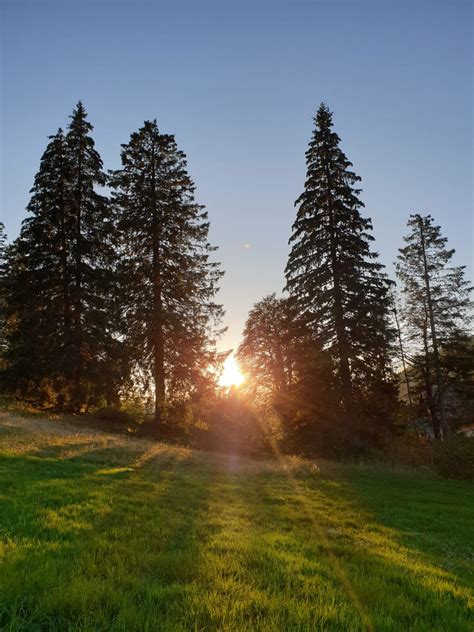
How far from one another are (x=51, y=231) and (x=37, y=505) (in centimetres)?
2349

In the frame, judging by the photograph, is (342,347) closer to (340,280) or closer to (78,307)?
(340,280)

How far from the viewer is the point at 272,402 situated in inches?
1039

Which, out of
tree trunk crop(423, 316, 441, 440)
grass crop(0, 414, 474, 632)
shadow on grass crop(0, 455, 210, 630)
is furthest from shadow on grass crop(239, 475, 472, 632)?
tree trunk crop(423, 316, 441, 440)

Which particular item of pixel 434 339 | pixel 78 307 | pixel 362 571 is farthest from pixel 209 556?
pixel 434 339

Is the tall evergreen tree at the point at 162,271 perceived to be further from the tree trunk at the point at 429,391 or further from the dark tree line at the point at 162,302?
the tree trunk at the point at 429,391

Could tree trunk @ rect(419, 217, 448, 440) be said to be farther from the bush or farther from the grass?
the grass

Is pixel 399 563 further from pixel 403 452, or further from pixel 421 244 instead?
pixel 421 244

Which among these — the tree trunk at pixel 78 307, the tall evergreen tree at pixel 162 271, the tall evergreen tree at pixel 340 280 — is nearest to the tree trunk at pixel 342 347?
the tall evergreen tree at pixel 340 280

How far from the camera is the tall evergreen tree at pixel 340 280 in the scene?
73.4ft

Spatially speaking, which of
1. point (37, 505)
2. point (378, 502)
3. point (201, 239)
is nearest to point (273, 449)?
point (378, 502)

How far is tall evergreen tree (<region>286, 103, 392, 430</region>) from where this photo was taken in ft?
73.4

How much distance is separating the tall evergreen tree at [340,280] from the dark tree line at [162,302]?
80 millimetres

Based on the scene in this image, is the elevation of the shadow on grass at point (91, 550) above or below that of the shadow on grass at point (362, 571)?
above

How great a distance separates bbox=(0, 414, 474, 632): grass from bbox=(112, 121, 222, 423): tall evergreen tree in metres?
12.2
